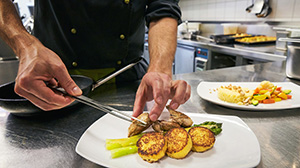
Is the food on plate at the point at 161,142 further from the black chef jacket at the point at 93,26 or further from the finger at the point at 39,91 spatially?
the black chef jacket at the point at 93,26

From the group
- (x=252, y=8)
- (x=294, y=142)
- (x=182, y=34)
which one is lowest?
(x=294, y=142)

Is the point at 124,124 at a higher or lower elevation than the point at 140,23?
lower

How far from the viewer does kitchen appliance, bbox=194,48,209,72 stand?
3.66m

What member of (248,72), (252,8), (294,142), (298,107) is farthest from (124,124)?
(252,8)

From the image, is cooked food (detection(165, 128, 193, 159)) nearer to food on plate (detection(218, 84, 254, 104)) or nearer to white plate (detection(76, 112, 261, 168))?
white plate (detection(76, 112, 261, 168))

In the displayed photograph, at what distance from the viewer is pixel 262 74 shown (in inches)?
68.5

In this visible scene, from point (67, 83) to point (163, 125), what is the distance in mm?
408

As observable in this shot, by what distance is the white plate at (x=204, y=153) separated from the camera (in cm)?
71

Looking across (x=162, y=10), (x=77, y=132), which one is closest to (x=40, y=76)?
(x=77, y=132)

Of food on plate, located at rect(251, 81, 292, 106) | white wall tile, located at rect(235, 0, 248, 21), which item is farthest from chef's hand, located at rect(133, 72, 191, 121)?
white wall tile, located at rect(235, 0, 248, 21)

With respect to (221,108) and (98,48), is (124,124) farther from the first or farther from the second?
(98,48)

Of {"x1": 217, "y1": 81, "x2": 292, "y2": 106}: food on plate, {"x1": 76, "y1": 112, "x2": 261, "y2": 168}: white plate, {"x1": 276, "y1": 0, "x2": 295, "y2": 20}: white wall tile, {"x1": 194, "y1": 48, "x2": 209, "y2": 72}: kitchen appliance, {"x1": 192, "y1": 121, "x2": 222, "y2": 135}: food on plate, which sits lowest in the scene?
{"x1": 194, "y1": 48, "x2": 209, "y2": 72}: kitchen appliance

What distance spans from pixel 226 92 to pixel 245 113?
0.16 metres

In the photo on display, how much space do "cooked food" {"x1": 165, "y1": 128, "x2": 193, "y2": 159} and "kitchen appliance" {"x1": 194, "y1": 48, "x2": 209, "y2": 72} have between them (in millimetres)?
3008
